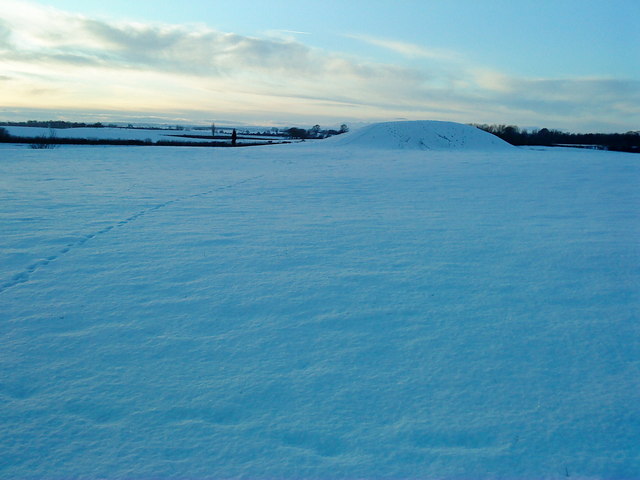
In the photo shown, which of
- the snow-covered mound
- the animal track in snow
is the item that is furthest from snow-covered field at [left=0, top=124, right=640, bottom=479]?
the snow-covered mound

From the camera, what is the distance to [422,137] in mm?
33188

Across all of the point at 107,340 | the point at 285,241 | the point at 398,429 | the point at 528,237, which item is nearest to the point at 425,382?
the point at 398,429

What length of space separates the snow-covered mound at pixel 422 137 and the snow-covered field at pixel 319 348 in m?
25.5

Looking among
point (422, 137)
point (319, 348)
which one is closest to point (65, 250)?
point (319, 348)

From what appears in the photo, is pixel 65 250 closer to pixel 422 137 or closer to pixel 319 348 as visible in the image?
pixel 319 348

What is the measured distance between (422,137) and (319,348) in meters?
32.2

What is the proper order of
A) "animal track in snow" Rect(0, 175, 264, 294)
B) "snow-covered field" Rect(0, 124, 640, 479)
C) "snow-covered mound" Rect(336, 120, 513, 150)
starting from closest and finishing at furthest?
"snow-covered field" Rect(0, 124, 640, 479)
"animal track in snow" Rect(0, 175, 264, 294)
"snow-covered mound" Rect(336, 120, 513, 150)

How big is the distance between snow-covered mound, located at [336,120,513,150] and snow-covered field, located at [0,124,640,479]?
25.5 metres

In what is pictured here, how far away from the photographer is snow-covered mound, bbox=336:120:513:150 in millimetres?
31328

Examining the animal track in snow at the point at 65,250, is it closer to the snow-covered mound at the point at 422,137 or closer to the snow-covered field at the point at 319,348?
the snow-covered field at the point at 319,348

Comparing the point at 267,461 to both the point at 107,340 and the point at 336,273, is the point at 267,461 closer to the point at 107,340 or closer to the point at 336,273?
the point at 107,340

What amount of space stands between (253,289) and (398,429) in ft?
7.14

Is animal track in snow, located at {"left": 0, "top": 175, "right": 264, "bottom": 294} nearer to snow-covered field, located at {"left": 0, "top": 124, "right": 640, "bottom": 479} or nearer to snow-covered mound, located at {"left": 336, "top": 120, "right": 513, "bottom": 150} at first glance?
snow-covered field, located at {"left": 0, "top": 124, "right": 640, "bottom": 479}

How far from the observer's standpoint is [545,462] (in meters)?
2.25
